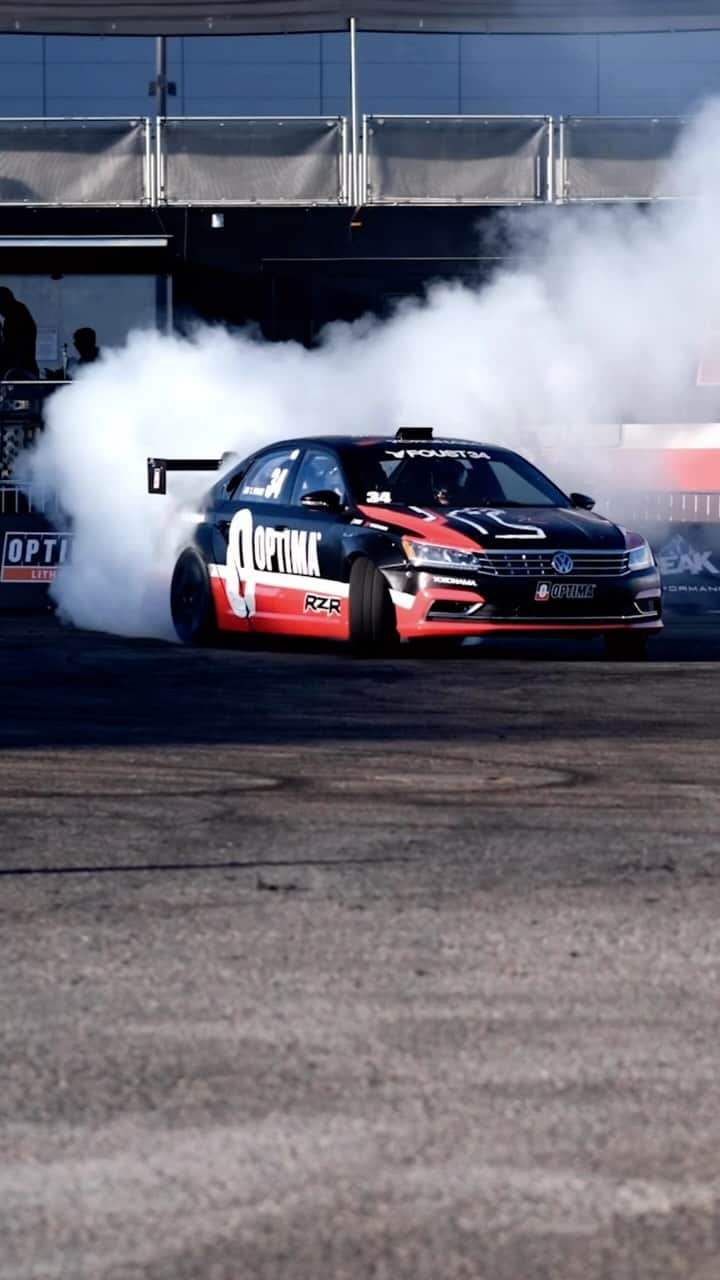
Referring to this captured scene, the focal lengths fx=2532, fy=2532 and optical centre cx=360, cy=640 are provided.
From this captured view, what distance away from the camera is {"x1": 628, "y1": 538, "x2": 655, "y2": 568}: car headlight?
50.8 ft

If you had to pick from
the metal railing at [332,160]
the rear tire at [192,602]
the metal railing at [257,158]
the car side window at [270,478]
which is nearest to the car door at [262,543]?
the car side window at [270,478]

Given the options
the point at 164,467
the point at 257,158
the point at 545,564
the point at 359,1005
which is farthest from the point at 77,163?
the point at 359,1005

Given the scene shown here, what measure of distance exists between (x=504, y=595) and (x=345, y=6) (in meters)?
13.7

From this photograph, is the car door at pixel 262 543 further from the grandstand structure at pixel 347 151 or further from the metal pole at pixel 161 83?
the metal pole at pixel 161 83

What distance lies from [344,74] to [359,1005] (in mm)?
28201

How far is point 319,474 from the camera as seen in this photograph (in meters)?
16.7

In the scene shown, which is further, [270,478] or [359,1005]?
[270,478]

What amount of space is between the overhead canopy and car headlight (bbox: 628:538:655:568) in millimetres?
12058

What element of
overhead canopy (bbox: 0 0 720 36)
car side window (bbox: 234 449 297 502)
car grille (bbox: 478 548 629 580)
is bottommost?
car grille (bbox: 478 548 629 580)

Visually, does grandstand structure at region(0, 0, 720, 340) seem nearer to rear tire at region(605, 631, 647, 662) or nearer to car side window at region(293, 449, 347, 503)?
car side window at region(293, 449, 347, 503)

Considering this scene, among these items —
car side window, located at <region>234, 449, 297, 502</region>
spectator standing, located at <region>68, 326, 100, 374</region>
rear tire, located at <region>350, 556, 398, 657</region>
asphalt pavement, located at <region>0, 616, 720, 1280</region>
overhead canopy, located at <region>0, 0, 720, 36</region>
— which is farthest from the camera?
overhead canopy, located at <region>0, 0, 720, 36</region>

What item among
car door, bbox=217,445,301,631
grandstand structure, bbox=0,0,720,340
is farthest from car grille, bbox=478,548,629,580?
grandstand structure, bbox=0,0,720,340

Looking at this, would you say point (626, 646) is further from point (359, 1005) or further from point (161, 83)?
point (161, 83)

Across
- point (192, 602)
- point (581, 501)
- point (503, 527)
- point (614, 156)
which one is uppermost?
point (614, 156)
